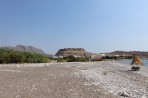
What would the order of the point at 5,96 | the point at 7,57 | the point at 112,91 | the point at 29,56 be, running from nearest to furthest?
the point at 5,96 < the point at 112,91 < the point at 7,57 < the point at 29,56

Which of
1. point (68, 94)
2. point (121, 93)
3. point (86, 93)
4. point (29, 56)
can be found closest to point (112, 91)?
point (121, 93)

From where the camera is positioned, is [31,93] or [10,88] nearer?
[31,93]

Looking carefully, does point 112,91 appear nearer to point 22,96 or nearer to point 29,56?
point 22,96

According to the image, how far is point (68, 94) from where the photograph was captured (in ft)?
39.1

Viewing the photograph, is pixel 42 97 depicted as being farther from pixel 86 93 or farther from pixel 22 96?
pixel 86 93

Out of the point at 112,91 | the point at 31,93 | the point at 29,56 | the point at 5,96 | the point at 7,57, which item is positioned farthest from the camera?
the point at 29,56

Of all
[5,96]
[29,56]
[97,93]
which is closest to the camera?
[5,96]

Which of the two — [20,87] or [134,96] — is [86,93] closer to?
[134,96]

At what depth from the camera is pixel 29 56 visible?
52.5 metres

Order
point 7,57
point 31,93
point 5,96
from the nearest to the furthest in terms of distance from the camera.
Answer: point 5,96 < point 31,93 < point 7,57

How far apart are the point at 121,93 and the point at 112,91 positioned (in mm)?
714

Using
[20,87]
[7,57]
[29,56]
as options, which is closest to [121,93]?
[20,87]

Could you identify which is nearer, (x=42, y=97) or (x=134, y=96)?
(x=42, y=97)

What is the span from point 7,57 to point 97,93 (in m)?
35.6
